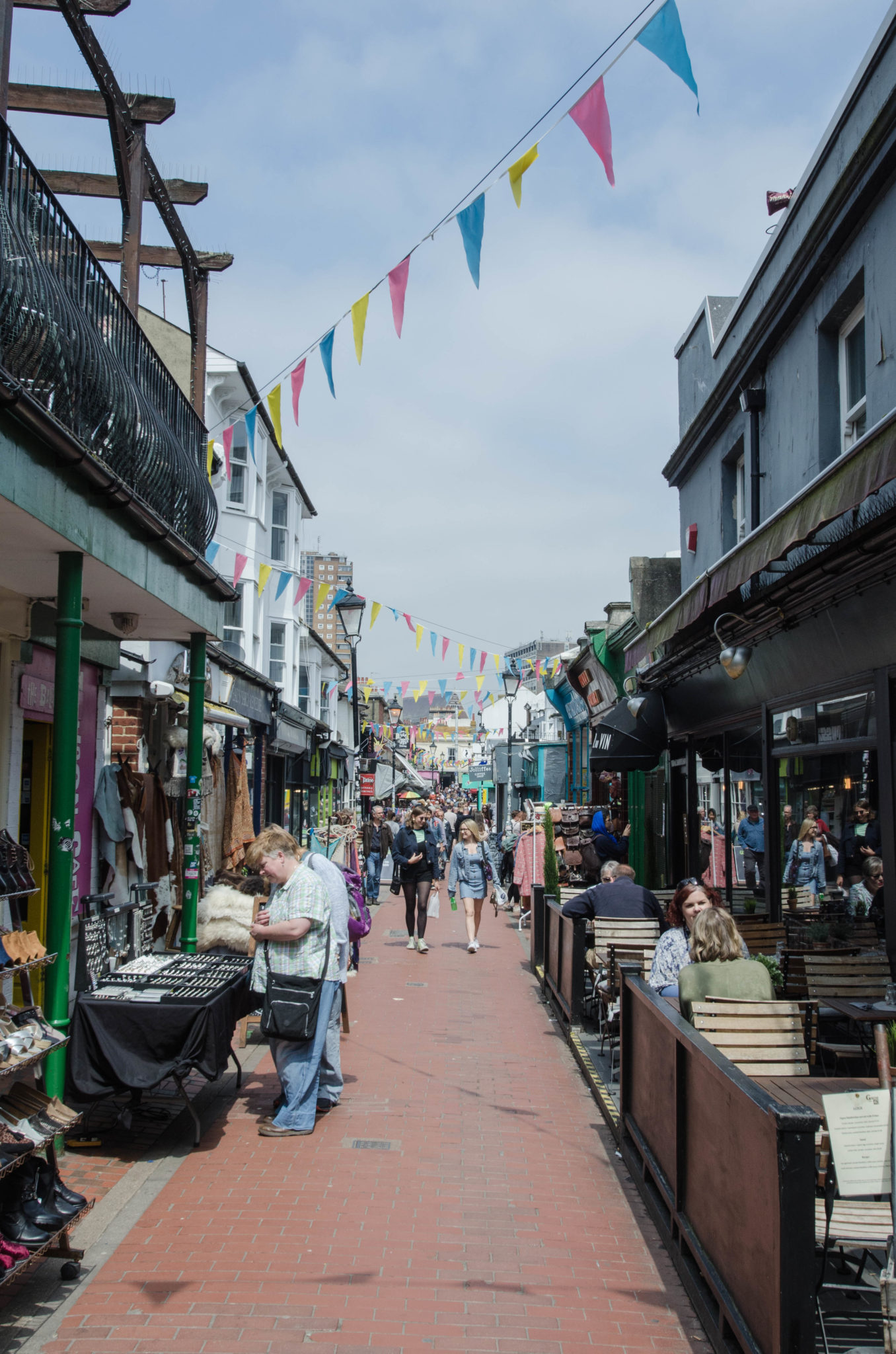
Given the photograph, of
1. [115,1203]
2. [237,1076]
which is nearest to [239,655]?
[237,1076]

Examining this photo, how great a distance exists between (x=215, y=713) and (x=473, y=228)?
590cm

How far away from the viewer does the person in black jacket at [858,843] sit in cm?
751

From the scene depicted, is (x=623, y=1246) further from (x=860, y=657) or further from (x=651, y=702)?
(x=651, y=702)

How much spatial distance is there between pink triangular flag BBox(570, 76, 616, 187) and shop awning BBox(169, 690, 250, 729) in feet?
21.0

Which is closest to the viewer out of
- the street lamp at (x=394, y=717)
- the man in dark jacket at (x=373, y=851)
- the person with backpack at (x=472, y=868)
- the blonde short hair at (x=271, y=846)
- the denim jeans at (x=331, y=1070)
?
the blonde short hair at (x=271, y=846)

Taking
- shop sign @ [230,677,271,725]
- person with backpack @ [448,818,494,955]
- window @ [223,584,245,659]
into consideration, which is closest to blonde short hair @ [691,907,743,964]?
shop sign @ [230,677,271,725]

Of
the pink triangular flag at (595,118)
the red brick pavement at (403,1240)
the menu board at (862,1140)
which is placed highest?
the pink triangular flag at (595,118)

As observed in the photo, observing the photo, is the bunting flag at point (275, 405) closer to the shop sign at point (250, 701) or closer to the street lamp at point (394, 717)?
the shop sign at point (250, 701)

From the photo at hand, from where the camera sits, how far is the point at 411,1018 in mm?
9820

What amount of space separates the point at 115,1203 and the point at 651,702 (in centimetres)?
1011

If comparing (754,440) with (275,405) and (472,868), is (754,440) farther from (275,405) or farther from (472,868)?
(472,868)

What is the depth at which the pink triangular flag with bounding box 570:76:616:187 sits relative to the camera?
610cm

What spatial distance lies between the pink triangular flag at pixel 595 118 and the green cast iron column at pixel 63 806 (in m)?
3.75

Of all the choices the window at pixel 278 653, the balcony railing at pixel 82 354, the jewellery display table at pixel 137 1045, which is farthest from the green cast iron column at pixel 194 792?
the window at pixel 278 653
